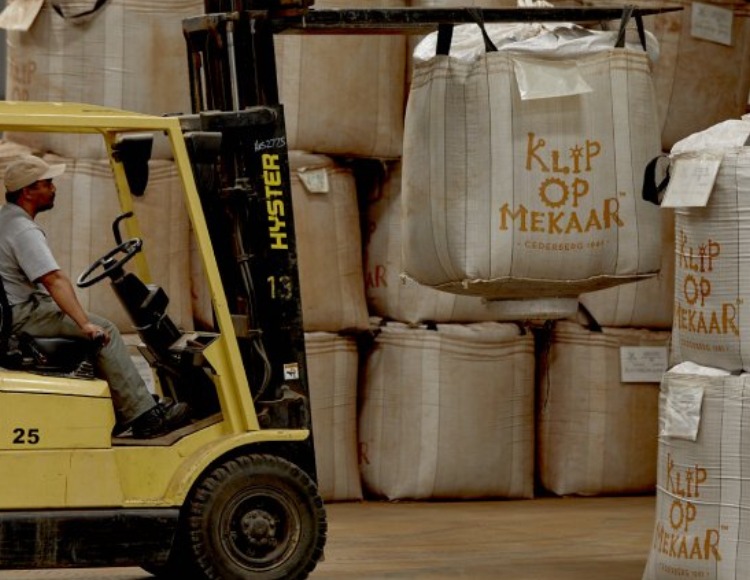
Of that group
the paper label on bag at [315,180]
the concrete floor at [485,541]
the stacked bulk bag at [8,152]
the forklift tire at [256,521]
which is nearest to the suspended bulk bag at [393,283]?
the paper label on bag at [315,180]

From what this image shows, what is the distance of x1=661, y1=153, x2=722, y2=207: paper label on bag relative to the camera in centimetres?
576

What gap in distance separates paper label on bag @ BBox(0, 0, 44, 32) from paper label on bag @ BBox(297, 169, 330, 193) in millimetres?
1385

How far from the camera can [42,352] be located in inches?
230

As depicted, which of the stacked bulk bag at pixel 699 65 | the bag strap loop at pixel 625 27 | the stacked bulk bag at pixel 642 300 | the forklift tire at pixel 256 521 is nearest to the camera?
the forklift tire at pixel 256 521

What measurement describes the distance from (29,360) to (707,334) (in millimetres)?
2136

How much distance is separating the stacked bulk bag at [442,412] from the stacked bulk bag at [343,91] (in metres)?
0.96

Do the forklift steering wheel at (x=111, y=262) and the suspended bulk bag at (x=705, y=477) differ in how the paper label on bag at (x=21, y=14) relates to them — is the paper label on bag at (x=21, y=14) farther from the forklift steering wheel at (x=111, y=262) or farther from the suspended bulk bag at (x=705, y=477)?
the suspended bulk bag at (x=705, y=477)

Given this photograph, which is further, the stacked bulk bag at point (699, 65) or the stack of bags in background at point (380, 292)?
the stacked bulk bag at point (699, 65)

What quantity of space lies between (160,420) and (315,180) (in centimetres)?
277

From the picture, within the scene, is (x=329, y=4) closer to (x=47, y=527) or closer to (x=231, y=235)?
(x=231, y=235)

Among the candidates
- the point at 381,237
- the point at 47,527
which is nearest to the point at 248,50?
the point at 47,527

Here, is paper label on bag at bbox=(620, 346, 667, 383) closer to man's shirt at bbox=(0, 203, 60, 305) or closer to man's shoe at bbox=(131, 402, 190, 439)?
man's shoe at bbox=(131, 402, 190, 439)

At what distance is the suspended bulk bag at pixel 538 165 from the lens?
613cm

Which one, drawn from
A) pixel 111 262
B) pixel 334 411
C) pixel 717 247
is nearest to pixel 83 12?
pixel 334 411
